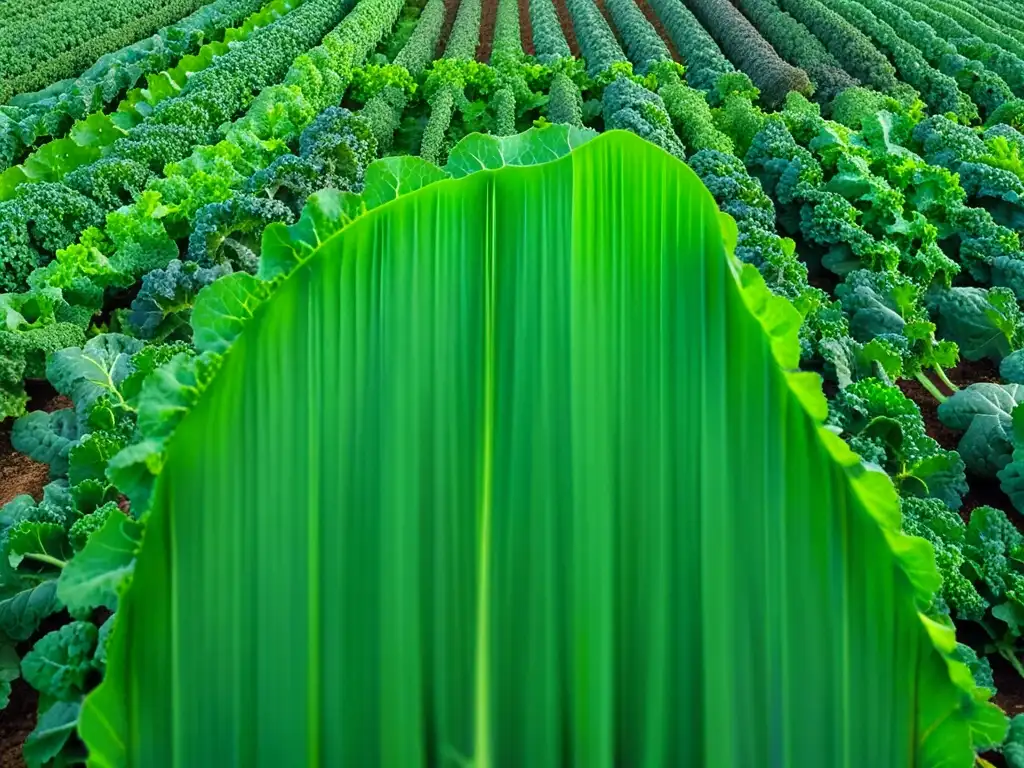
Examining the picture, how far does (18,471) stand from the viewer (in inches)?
164

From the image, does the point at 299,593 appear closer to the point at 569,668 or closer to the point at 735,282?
the point at 569,668

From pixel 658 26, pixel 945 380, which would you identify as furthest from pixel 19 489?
pixel 658 26

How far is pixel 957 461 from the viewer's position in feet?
11.9

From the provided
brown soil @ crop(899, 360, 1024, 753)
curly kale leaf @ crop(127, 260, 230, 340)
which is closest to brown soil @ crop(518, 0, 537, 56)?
curly kale leaf @ crop(127, 260, 230, 340)

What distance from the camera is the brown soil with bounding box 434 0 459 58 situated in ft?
39.5

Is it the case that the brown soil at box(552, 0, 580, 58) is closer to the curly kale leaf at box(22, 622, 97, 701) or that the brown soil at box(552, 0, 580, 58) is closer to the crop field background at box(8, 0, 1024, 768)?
the crop field background at box(8, 0, 1024, 768)

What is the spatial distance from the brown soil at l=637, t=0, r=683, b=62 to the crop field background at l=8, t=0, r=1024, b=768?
14 centimetres

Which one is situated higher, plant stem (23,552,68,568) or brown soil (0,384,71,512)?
plant stem (23,552,68,568)

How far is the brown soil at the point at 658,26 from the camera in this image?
1143cm

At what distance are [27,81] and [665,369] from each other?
10.7 m

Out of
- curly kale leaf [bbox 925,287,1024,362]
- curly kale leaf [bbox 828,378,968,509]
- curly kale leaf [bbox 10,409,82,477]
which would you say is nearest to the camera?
curly kale leaf [bbox 828,378,968,509]

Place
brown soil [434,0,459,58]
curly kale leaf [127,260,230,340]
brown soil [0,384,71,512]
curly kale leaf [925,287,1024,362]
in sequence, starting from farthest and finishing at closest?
brown soil [434,0,459,58]
curly kale leaf [127,260,230,340]
curly kale leaf [925,287,1024,362]
brown soil [0,384,71,512]

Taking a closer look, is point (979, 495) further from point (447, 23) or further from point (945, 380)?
point (447, 23)

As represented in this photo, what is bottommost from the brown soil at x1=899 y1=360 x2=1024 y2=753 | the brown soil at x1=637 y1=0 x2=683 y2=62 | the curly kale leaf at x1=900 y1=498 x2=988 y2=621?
the brown soil at x1=899 y1=360 x2=1024 y2=753
